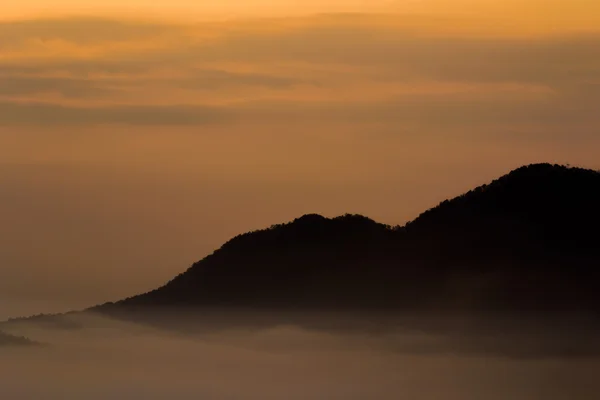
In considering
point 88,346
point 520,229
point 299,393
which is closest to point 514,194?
point 520,229

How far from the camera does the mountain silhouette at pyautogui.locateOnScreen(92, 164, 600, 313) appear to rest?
421ft

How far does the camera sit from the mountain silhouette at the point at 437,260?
12838cm

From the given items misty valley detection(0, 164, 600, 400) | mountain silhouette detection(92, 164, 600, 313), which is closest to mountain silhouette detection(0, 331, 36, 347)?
misty valley detection(0, 164, 600, 400)

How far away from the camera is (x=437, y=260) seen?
141000 millimetres

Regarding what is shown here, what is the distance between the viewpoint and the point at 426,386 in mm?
113125

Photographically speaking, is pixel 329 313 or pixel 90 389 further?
pixel 329 313

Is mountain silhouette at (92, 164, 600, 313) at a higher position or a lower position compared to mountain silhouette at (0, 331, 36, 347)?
higher

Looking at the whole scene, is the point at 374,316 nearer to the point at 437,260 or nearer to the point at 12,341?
the point at 437,260

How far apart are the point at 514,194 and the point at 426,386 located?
106ft

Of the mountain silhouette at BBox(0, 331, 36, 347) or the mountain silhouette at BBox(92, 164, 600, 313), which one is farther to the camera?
the mountain silhouette at BBox(92, 164, 600, 313)

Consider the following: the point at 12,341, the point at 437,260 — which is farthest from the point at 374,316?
the point at 12,341

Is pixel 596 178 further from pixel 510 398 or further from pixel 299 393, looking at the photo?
pixel 299 393

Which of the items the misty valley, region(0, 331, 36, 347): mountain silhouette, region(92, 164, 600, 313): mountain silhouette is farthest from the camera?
region(92, 164, 600, 313): mountain silhouette

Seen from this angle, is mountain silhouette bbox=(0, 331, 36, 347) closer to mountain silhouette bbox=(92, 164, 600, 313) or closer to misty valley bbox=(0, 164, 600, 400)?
misty valley bbox=(0, 164, 600, 400)
